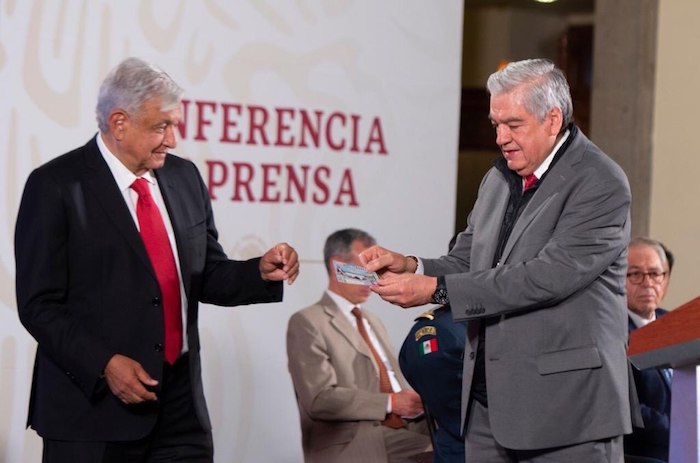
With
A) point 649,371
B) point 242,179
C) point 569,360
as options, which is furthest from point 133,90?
point 649,371

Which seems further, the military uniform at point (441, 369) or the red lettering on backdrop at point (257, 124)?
the red lettering on backdrop at point (257, 124)

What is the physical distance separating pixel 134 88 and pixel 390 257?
806 millimetres

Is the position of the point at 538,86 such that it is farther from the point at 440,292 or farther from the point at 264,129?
the point at 264,129

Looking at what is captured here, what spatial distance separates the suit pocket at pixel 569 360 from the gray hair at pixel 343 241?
2.25m

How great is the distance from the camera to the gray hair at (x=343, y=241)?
17.4ft

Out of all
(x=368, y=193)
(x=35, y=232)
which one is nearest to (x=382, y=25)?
(x=368, y=193)

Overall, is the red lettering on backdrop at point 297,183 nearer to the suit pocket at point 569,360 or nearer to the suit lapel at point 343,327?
the suit lapel at point 343,327

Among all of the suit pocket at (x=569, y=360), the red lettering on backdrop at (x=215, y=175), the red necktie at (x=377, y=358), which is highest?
the red lettering on backdrop at (x=215, y=175)

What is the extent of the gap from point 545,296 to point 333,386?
7.27ft

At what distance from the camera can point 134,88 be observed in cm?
337

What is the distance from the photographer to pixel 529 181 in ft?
10.7

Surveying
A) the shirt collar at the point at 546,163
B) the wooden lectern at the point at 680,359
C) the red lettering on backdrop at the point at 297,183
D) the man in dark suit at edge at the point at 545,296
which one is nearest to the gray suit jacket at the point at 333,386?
the red lettering on backdrop at the point at 297,183

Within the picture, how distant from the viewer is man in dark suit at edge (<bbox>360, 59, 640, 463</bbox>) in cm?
308

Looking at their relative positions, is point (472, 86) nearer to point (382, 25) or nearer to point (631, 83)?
point (631, 83)
